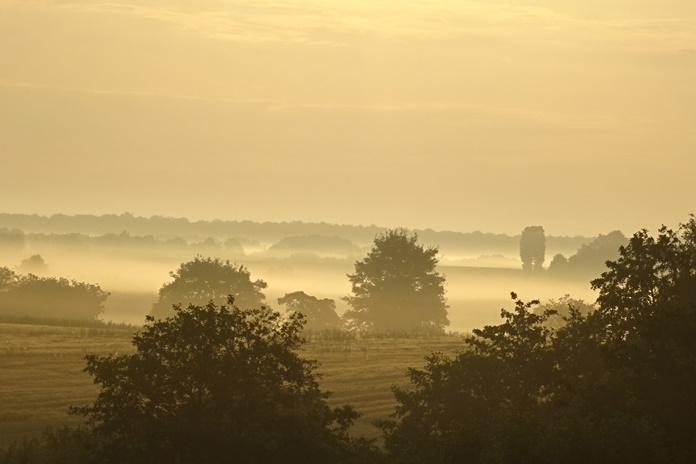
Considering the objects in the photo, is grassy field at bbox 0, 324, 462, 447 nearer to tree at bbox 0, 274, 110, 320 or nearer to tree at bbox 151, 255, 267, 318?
tree at bbox 151, 255, 267, 318

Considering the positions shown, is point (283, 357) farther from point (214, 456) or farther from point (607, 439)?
point (607, 439)

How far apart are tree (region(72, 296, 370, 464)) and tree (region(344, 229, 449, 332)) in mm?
84088

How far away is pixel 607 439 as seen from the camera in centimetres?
3316

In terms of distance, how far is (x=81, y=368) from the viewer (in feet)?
213

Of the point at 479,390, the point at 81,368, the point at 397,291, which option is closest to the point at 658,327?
the point at 479,390

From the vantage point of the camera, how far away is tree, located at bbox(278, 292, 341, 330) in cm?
12294

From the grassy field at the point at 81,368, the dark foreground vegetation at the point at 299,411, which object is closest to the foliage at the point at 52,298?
the grassy field at the point at 81,368

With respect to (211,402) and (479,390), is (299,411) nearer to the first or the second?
(211,402)

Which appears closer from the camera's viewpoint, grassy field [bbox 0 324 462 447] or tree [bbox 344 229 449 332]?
grassy field [bbox 0 324 462 447]

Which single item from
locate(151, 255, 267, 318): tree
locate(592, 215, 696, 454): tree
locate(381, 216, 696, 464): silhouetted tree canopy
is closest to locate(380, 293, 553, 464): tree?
locate(381, 216, 696, 464): silhouetted tree canopy

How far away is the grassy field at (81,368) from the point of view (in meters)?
52.5

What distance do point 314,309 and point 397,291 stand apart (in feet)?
28.0

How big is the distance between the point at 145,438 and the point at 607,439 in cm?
1290

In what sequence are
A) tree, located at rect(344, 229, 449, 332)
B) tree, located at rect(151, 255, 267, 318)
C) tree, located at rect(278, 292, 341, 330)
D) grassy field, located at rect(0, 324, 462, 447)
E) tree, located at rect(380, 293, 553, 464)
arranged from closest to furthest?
1. tree, located at rect(380, 293, 553, 464)
2. grassy field, located at rect(0, 324, 462, 447)
3. tree, located at rect(151, 255, 267, 318)
4. tree, located at rect(278, 292, 341, 330)
5. tree, located at rect(344, 229, 449, 332)
